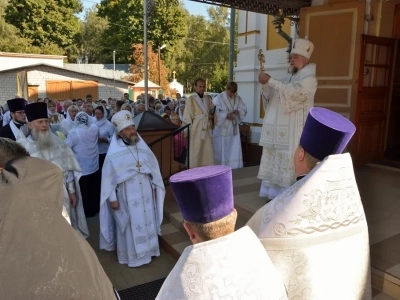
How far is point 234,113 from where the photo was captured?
7.37m

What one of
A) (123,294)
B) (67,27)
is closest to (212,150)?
(123,294)

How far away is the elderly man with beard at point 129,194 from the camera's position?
422cm

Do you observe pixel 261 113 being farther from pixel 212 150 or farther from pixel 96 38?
pixel 96 38

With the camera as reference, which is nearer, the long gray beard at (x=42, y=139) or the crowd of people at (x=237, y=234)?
the crowd of people at (x=237, y=234)

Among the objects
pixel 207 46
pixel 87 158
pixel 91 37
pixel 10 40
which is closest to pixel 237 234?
pixel 87 158

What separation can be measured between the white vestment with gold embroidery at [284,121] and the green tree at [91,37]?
44508 millimetres

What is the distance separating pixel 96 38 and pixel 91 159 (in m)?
44.5

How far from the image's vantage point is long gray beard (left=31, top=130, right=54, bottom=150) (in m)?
3.87

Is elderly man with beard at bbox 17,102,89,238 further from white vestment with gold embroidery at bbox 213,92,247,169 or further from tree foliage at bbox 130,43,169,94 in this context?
tree foliage at bbox 130,43,169,94

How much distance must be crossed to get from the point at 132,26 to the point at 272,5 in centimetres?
3436

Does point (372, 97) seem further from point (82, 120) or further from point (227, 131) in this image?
point (82, 120)

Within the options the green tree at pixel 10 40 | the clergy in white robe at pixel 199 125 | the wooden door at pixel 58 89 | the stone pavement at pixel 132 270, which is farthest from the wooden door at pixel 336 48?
the green tree at pixel 10 40

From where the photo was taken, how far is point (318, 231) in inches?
65.0

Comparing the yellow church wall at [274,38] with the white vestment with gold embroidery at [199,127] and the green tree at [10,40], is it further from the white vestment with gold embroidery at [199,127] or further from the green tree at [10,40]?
the green tree at [10,40]
